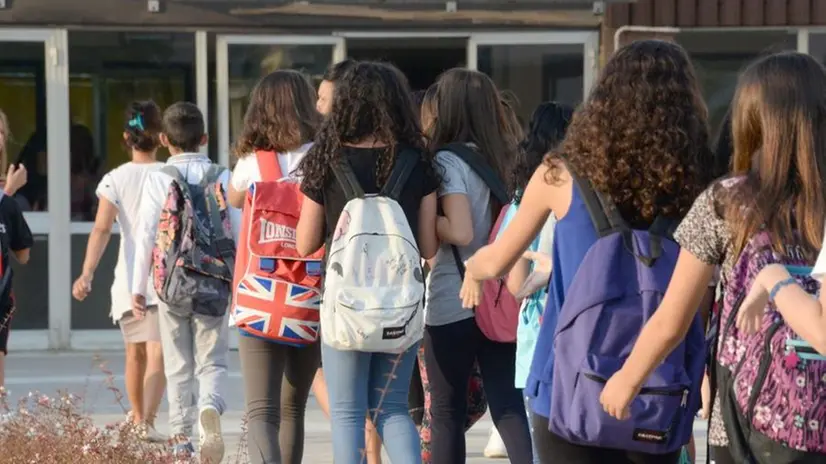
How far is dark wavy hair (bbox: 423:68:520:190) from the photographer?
5566mm

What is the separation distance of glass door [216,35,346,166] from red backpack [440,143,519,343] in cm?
609

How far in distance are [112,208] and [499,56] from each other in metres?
4.77

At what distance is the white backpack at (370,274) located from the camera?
4824mm

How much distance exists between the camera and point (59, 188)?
37.8 ft

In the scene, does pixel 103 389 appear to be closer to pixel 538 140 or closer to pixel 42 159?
pixel 42 159

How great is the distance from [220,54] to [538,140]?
6.41m

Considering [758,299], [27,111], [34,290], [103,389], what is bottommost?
[103,389]

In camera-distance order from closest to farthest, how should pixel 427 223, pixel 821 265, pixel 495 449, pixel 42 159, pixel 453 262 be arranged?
pixel 821 265 < pixel 427 223 < pixel 453 262 < pixel 495 449 < pixel 42 159

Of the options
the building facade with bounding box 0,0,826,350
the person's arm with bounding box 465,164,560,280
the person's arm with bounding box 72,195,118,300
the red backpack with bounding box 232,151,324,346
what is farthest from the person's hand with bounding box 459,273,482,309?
the building facade with bounding box 0,0,826,350

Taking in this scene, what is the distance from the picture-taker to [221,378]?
6.69 metres

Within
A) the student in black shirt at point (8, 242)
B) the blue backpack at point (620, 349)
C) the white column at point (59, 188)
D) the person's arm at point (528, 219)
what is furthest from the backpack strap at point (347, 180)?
the white column at point (59, 188)

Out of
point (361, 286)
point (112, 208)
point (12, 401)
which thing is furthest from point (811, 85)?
point (12, 401)

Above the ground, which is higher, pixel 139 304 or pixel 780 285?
pixel 780 285

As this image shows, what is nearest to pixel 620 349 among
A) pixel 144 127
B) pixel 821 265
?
pixel 821 265
